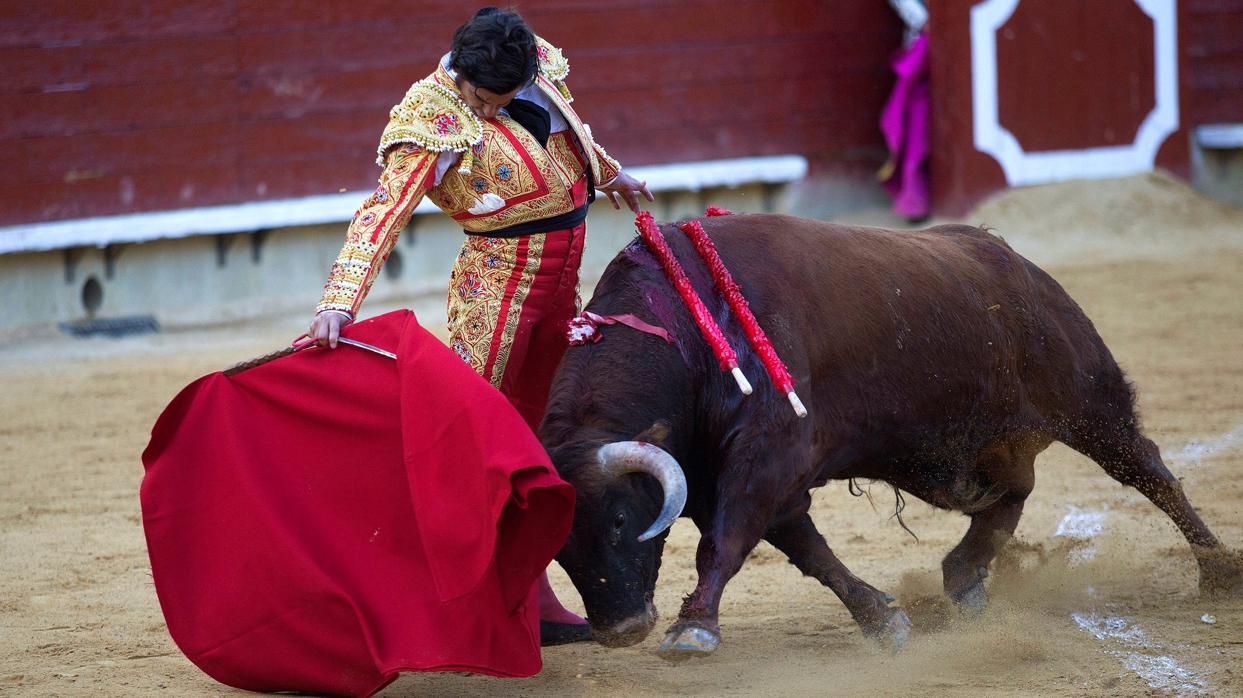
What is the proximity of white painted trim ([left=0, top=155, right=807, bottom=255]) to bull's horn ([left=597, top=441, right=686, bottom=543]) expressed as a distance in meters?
4.57

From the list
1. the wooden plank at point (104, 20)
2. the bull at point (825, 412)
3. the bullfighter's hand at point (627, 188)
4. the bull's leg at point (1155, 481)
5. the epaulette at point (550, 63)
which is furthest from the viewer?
the wooden plank at point (104, 20)

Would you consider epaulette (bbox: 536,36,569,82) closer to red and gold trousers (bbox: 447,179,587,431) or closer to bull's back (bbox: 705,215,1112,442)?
red and gold trousers (bbox: 447,179,587,431)

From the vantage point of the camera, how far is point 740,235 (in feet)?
9.91

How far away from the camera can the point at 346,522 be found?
273 centimetres

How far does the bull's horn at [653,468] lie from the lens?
2.57 metres

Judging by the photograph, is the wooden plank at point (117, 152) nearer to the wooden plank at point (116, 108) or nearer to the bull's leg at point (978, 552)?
the wooden plank at point (116, 108)

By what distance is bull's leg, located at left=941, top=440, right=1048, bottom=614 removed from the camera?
338cm

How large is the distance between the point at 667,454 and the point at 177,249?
488 centimetres

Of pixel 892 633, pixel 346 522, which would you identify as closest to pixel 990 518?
pixel 892 633

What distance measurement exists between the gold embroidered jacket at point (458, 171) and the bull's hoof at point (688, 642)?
801mm

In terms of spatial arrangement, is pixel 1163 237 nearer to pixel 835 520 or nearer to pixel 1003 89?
pixel 1003 89

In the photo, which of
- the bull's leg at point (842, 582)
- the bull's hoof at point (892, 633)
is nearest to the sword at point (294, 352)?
the bull's leg at point (842, 582)

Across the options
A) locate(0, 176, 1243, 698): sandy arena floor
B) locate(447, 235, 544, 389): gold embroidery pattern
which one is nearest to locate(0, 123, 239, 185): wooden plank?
locate(0, 176, 1243, 698): sandy arena floor

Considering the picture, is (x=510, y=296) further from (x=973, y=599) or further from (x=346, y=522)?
(x=973, y=599)
